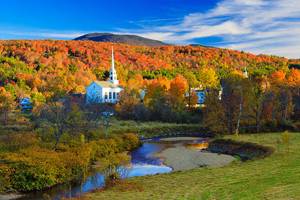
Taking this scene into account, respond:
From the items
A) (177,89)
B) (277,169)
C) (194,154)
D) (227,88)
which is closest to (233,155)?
(194,154)

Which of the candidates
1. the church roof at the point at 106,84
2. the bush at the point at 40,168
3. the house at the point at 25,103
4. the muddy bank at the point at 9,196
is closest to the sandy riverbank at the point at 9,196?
the muddy bank at the point at 9,196

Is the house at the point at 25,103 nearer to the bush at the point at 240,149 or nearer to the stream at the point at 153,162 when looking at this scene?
the stream at the point at 153,162

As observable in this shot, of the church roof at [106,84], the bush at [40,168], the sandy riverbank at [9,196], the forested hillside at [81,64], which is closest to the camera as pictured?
the sandy riverbank at [9,196]

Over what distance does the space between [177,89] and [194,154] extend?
136ft

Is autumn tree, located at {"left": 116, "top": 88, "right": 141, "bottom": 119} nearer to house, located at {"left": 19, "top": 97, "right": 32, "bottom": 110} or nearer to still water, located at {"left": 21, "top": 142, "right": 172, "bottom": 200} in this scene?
house, located at {"left": 19, "top": 97, "right": 32, "bottom": 110}

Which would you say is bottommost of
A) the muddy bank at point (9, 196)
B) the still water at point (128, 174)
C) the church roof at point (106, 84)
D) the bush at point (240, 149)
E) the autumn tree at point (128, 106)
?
the muddy bank at point (9, 196)

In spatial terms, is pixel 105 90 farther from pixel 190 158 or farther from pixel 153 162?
pixel 153 162

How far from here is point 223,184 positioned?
21.7 metres

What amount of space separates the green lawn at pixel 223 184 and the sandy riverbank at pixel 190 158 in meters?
4.66

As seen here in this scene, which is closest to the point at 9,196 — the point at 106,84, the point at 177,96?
the point at 177,96

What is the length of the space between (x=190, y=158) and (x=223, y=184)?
1440 cm

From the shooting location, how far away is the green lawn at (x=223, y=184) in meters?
19.3

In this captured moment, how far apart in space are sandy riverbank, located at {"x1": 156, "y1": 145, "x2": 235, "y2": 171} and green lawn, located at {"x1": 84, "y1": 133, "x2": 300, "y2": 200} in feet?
15.3

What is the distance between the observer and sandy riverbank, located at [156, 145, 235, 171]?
106 feet
